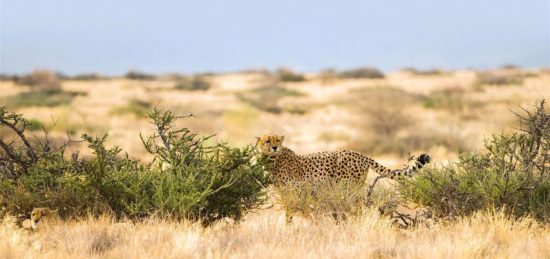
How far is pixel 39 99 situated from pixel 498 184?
35.2 meters

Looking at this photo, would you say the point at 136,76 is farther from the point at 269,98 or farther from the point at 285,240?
the point at 285,240

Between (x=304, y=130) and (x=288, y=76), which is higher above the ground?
(x=288, y=76)

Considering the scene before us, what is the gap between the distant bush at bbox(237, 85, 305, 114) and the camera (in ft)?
124

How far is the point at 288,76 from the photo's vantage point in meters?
59.4

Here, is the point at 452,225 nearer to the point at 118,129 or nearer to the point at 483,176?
the point at 483,176

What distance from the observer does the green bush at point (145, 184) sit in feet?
23.4

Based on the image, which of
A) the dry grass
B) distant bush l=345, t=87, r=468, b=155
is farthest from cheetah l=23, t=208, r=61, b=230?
distant bush l=345, t=87, r=468, b=155

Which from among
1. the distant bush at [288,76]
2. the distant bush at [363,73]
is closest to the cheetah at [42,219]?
the distant bush at [288,76]

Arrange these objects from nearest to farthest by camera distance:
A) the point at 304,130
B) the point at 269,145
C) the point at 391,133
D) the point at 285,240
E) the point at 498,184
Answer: the point at 285,240 → the point at 498,184 → the point at 269,145 → the point at 391,133 → the point at 304,130

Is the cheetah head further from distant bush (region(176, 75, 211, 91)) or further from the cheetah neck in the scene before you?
distant bush (region(176, 75, 211, 91))

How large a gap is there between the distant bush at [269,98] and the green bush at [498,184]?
28.6 metres

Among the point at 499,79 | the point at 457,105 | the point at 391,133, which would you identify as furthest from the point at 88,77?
the point at 391,133

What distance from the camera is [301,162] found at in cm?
846

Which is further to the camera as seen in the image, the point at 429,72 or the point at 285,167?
the point at 429,72
